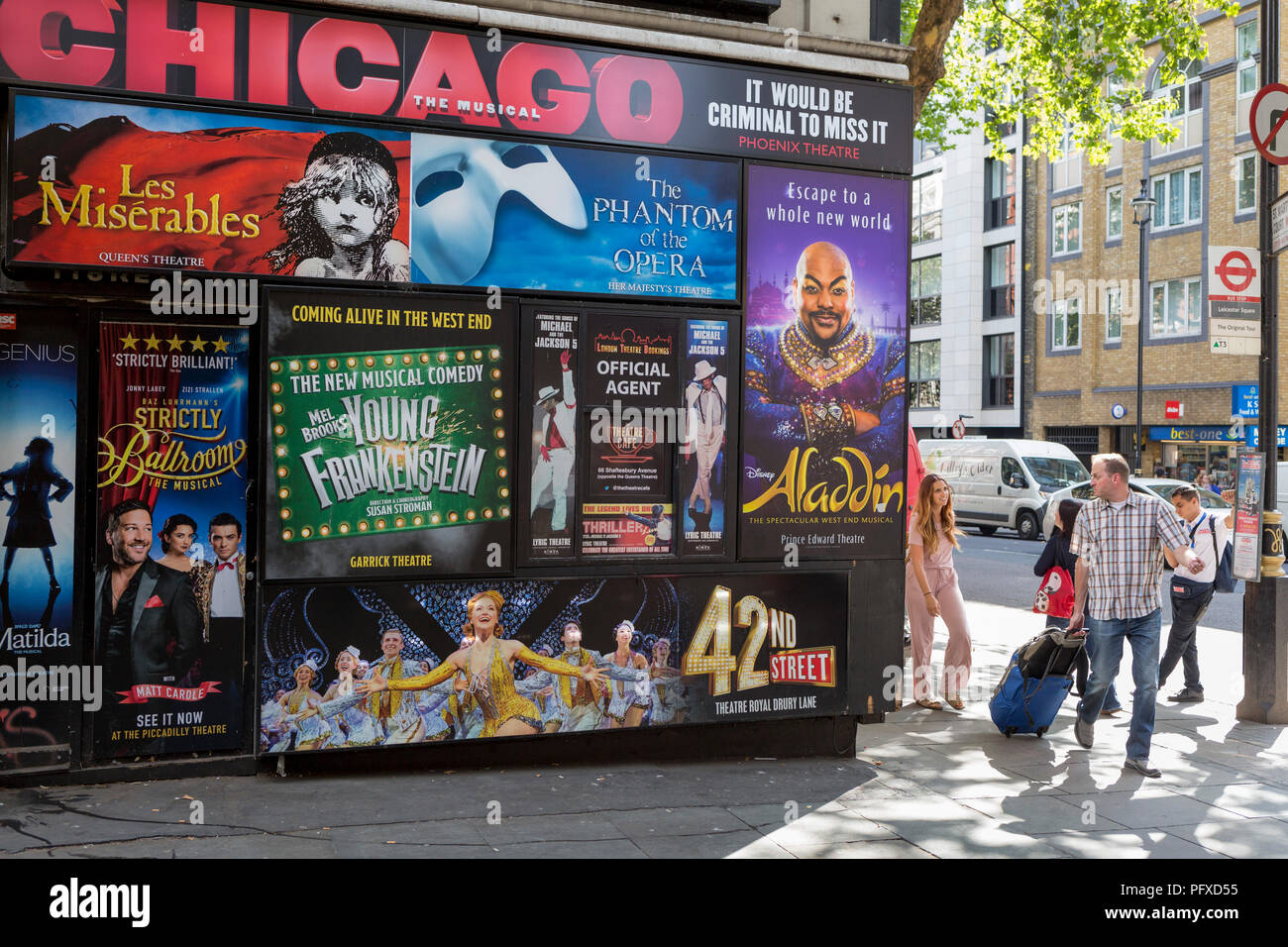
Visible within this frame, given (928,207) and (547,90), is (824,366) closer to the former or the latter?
(547,90)

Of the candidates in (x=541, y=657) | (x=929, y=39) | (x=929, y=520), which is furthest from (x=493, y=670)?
(x=929, y=39)

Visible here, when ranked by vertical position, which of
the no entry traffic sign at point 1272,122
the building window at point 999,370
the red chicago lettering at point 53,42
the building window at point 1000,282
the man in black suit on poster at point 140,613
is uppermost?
the building window at point 1000,282

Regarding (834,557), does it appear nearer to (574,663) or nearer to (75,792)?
(574,663)

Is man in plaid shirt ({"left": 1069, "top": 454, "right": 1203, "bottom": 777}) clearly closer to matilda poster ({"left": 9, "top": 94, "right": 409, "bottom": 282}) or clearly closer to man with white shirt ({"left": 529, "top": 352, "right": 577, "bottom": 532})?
man with white shirt ({"left": 529, "top": 352, "right": 577, "bottom": 532})

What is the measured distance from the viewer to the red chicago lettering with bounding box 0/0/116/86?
5.86m

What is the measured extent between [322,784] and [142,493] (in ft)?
6.07

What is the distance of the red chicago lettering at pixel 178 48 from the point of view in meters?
6.05

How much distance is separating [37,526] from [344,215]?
230cm

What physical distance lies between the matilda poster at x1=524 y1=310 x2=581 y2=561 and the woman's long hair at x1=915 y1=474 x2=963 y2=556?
3644mm

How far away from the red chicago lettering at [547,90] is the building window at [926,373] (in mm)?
41835

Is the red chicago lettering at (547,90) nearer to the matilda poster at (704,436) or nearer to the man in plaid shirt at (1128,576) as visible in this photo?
the matilda poster at (704,436)

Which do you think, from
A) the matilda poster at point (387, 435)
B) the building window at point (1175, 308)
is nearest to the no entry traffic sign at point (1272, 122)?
the matilda poster at point (387, 435)

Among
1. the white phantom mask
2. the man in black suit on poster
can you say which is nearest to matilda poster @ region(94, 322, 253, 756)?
the man in black suit on poster
